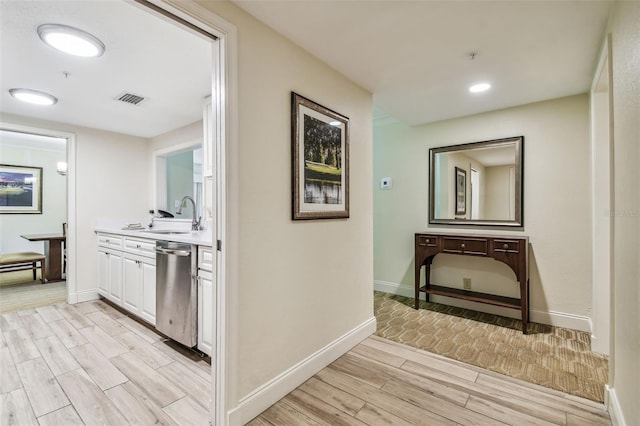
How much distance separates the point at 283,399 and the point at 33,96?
3540 millimetres

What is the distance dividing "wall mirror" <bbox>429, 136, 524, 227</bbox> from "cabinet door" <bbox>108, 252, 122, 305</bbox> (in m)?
3.72

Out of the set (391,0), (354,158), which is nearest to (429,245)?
(354,158)

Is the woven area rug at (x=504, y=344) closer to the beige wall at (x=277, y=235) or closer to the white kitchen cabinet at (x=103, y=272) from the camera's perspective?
the beige wall at (x=277, y=235)

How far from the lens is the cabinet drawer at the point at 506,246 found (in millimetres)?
2682

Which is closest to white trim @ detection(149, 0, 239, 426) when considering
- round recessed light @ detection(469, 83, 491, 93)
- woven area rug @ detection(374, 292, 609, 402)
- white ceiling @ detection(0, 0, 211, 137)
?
white ceiling @ detection(0, 0, 211, 137)

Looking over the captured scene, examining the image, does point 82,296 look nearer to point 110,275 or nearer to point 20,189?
point 110,275

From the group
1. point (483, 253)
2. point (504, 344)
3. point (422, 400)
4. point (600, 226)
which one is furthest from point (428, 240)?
point (422, 400)

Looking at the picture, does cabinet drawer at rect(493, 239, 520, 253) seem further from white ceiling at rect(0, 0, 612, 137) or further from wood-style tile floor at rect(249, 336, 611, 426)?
white ceiling at rect(0, 0, 612, 137)

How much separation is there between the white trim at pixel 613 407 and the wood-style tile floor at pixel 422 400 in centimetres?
5

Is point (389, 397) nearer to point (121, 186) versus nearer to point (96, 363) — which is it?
point (96, 363)

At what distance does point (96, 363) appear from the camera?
2.15 metres

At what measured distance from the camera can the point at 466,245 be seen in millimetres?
2982

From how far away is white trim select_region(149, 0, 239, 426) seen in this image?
1.48 m

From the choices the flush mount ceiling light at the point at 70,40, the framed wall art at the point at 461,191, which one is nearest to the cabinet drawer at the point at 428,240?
the framed wall art at the point at 461,191
